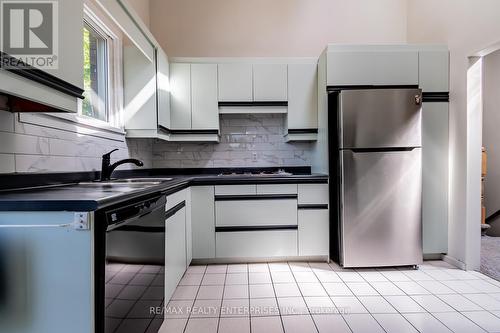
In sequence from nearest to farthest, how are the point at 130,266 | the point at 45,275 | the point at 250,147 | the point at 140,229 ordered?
the point at 45,275 → the point at 130,266 → the point at 140,229 → the point at 250,147

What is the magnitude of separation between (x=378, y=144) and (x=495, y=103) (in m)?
3.10

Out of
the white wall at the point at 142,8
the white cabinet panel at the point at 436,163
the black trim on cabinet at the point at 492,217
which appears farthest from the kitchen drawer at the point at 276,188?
the black trim on cabinet at the point at 492,217

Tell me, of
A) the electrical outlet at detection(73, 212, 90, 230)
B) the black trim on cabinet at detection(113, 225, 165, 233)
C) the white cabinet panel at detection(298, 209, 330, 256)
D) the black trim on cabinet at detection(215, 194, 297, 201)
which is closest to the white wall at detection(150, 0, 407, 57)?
the black trim on cabinet at detection(215, 194, 297, 201)

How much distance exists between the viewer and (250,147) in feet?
10.9

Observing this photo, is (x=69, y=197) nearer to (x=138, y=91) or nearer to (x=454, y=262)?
(x=138, y=91)

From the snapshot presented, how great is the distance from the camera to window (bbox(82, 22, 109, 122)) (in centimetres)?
220

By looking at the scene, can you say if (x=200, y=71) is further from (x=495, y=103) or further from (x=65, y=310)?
(x=495, y=103)

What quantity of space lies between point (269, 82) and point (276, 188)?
3.86 feet

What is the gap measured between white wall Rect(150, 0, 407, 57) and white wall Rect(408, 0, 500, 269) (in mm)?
1180

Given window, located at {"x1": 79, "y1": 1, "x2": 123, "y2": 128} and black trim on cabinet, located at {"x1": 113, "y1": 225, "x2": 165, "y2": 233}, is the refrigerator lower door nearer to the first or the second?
black trim on cabinet, located at {"x1": 113, "y1": 225, "x2": 165, "y2": 233}

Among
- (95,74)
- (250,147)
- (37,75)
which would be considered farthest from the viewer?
(250,147)

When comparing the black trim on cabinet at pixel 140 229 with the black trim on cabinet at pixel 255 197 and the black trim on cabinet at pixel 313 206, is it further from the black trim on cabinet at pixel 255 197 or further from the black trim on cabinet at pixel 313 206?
the black trim on cabinet at pixel 313 206

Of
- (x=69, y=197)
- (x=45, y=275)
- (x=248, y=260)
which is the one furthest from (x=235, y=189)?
(x=45, y=275)

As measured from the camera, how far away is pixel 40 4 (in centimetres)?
108
